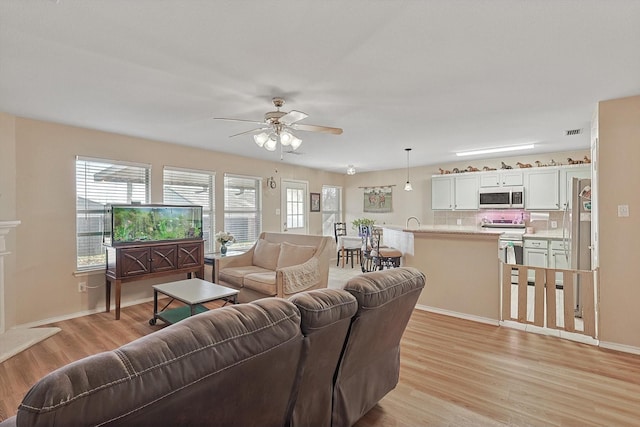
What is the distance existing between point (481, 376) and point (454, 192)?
4.48 metres

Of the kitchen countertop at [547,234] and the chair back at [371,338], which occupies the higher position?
the kitchen countertop at [547,234]

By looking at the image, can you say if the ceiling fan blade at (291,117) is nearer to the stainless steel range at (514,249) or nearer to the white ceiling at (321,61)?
the white ceiling at (321,61)

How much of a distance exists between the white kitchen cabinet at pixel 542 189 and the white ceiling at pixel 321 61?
173cm

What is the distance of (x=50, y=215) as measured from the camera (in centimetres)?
357

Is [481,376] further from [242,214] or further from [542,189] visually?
[242,214]

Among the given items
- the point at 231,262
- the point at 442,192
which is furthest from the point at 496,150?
the point at 231,262

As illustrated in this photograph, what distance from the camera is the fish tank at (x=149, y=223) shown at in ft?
12.1

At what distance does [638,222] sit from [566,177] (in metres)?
2.69

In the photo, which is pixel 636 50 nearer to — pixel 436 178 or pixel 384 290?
pixel 384 290

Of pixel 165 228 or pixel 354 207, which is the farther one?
pixel 354 207

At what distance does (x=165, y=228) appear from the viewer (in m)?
4.10

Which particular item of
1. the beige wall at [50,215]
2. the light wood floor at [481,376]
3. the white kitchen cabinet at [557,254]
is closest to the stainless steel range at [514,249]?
the white kitchen cabinet at [557,254]

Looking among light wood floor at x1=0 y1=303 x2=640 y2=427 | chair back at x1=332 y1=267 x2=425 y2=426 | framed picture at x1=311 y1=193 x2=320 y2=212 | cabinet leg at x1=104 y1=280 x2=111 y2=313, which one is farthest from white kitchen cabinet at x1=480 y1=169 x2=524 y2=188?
cabinet leg at x1=104 y1=280 x2=111 y2=313

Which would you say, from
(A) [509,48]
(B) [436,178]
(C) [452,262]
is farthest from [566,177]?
(A) [509,48]
